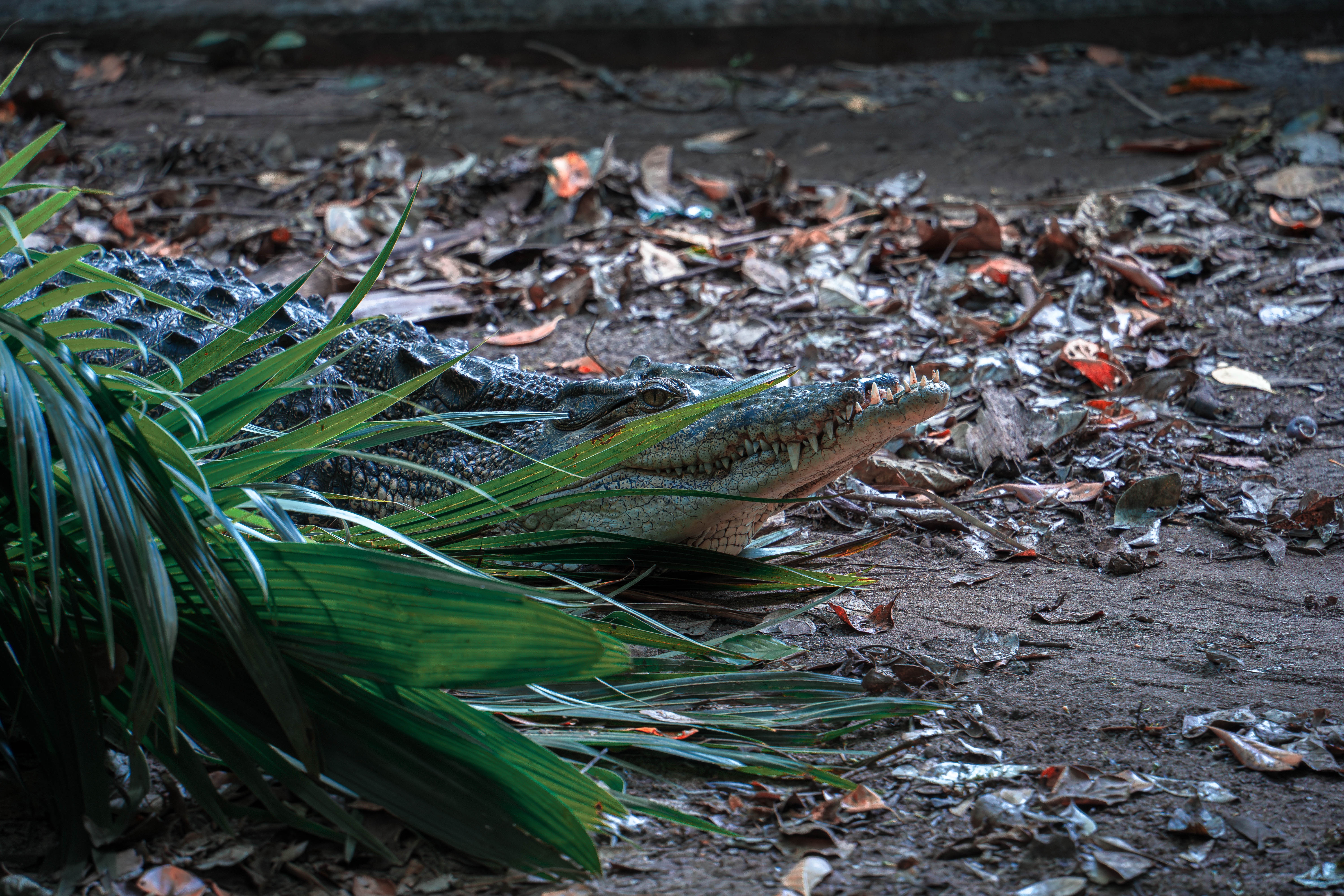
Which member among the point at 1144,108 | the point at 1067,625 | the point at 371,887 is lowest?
the point at 1067,625

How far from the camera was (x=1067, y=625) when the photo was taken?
2406 mm

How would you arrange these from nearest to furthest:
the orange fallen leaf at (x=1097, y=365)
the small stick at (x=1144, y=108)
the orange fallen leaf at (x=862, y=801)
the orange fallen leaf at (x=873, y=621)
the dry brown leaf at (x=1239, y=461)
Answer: the orange fallen leaf at (x=862, y=801)
the orange fallen leaf at (x=873, y=621)
the dry brown leaf at (x=1239, y=461)
the orange fallen leaf at (x=1097, y=365)
the small stick at (x=1144, y=108)

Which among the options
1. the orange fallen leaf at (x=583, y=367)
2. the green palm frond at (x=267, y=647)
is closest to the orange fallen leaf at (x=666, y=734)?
the green palm frond at (x=267, y=647)

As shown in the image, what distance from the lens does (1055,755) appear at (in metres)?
1.88

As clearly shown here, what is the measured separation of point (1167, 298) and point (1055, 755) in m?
3.13

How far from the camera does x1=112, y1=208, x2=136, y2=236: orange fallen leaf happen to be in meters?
5.71

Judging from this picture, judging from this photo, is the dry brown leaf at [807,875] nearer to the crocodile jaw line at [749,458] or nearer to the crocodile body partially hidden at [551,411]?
the crocodile body partially hidden at [551,411]

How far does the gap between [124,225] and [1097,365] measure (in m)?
5.12

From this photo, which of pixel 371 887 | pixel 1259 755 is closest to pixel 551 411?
pixel 371 887

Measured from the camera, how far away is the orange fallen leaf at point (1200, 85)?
6.31m

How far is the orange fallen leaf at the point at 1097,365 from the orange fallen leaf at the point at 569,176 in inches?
113

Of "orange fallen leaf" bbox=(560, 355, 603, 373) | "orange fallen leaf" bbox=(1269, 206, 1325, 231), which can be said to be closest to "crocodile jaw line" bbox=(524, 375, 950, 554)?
"orange fallen leaf" bbox=(560, 355, 603, 373)

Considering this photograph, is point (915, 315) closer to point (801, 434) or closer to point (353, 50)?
point (801, 434)

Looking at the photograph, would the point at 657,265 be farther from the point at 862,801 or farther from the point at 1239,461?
the point at 862,801
